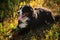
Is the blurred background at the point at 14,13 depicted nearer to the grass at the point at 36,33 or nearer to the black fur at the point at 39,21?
the grass at the point at 36,33

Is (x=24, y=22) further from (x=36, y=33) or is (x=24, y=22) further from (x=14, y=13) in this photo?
(x=14, y=13)

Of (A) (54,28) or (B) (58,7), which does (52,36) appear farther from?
(B) (58,7)

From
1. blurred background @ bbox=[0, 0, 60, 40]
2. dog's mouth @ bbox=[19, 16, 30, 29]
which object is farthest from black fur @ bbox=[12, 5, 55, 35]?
blurred background @ bbox=[0, 0, 60, 40]

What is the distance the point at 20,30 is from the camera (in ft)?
21.3

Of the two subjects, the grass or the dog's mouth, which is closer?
the grass

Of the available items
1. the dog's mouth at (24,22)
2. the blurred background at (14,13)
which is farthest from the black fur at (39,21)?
the blurred background at (14,13)

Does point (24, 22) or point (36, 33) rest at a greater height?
point (24, 22)

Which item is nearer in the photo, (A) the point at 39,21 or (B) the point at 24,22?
(B) the point at 24,22

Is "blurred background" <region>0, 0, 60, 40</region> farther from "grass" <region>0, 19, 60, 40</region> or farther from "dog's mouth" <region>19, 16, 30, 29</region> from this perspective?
"dog's mouth" <region>19, 16, 30, 29</region>

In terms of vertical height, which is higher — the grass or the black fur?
the black fur

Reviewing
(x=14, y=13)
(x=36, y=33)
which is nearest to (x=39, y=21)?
(x=36, y=33)

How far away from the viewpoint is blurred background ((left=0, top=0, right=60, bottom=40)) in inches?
254

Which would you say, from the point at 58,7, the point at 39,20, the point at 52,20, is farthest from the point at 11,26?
the point at 58,7

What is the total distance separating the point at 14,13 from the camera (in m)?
7.27
